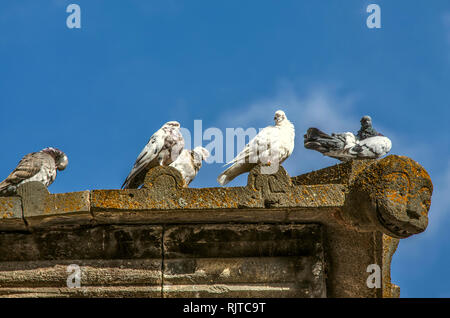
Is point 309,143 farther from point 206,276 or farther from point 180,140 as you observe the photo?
point 206,276

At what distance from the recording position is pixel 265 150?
9750 mm

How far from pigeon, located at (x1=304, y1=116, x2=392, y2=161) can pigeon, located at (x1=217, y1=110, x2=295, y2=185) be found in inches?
10.9

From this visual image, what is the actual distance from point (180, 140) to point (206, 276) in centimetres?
375

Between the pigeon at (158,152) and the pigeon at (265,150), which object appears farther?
the pigeon at (265,150)

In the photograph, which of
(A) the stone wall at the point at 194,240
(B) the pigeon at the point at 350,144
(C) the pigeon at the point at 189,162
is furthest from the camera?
(C) the pigeon at the point at 189,162

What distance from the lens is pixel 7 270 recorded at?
6855 mm

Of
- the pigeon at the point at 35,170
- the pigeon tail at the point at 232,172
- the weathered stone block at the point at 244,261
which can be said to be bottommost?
the weathered stone block at the point at 244,261

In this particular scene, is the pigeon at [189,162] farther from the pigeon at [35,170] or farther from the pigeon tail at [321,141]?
the pigeon at [35,170]

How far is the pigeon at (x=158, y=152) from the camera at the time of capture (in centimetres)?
900

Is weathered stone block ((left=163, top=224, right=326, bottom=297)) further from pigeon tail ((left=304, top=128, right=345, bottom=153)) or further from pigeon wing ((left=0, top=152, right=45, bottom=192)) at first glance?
pigeon tail ((left=304, top=128, right=345, bottom=153))

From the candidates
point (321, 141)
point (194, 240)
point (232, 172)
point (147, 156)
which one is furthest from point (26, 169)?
point (194, 240)

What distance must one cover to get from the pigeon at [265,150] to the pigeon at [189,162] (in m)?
1.02

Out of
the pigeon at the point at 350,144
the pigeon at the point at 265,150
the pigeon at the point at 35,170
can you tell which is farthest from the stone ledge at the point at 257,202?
the pigeon at the point at 350,144

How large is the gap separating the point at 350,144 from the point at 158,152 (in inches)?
85.0
